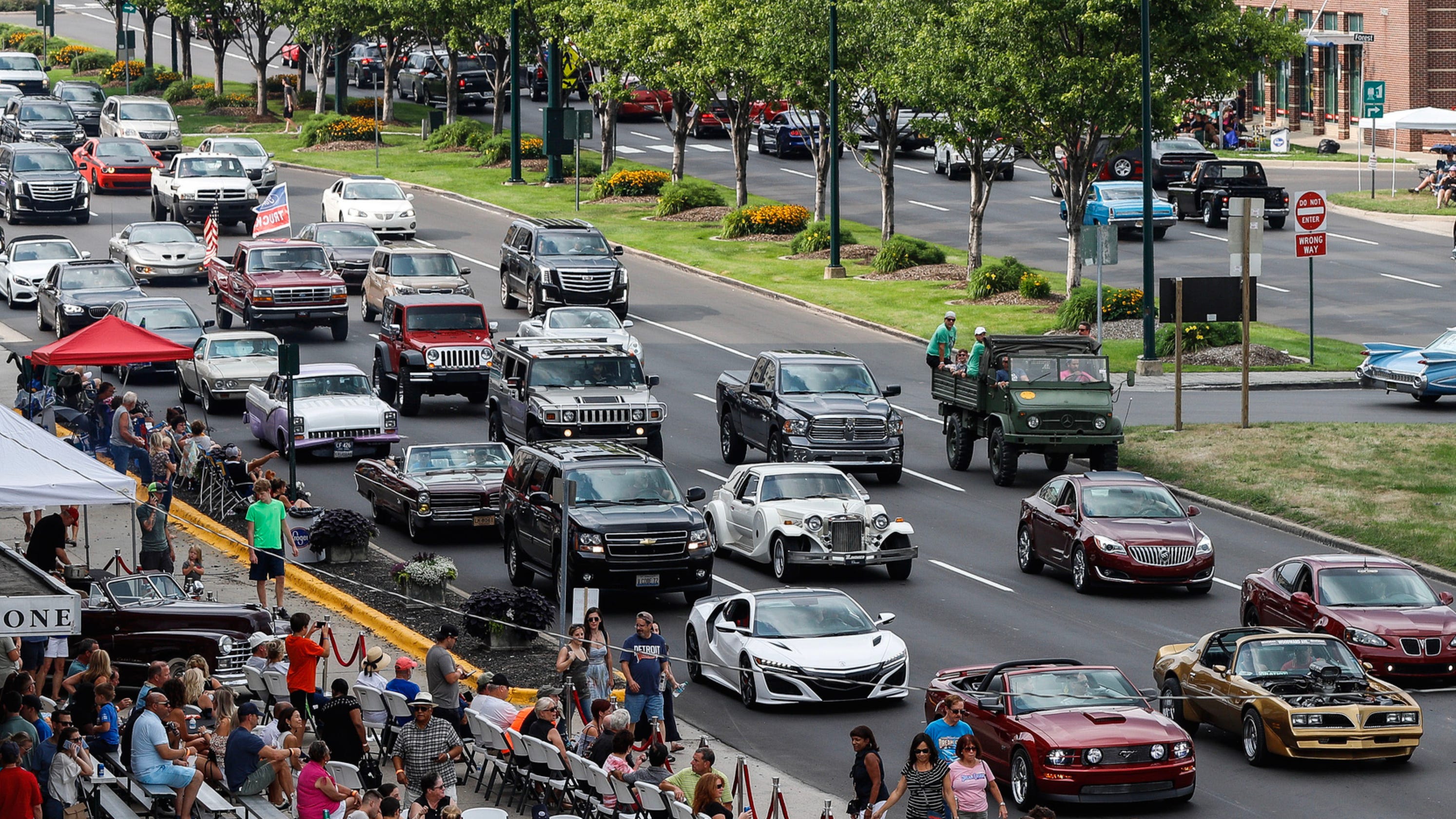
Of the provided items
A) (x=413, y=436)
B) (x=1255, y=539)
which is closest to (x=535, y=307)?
(x=413, y=436)

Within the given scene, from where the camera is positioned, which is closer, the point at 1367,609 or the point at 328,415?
the point at 1367,609

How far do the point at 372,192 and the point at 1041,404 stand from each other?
2824cm

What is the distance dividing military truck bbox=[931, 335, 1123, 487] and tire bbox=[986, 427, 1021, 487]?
11mm

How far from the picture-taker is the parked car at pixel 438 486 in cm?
2909

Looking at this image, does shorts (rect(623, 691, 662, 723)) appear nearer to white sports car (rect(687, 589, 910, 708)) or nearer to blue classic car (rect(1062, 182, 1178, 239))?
white sports car (rect(687, 589, 910, 708))

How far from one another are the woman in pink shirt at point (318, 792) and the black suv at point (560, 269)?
92.4ft

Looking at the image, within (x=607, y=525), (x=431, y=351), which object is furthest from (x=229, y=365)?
(x=607, y=525)

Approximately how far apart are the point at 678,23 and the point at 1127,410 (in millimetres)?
27215

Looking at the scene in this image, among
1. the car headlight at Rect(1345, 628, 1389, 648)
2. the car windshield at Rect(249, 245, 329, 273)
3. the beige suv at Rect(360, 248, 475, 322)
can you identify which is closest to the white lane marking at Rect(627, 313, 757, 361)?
the beige suv at Rect(360, 248, 475, 322)

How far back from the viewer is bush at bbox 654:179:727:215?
6303 cm

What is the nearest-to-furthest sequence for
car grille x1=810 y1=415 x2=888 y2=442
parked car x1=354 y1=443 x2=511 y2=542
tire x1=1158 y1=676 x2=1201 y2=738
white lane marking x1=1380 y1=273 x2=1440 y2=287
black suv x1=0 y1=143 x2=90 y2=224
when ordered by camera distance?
tire x1=1158 y1=676 x2=1201 y2=738, parked car x1=354 y1=443 x2=511 y2=542, car grille x1=810 y1=415 x2=888 y2=442, white lane marking x1=1380 y1=273 x2=1440 y2=287, black suv x1=0 y1=143 x2=90 y2=224

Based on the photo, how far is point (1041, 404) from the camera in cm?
3238

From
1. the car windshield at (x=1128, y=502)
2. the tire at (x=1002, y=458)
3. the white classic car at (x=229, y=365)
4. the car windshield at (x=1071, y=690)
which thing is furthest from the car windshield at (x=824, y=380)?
the car windshield at (x=1071, y=690)

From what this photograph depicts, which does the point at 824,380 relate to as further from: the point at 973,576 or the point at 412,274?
the point at 412,274
